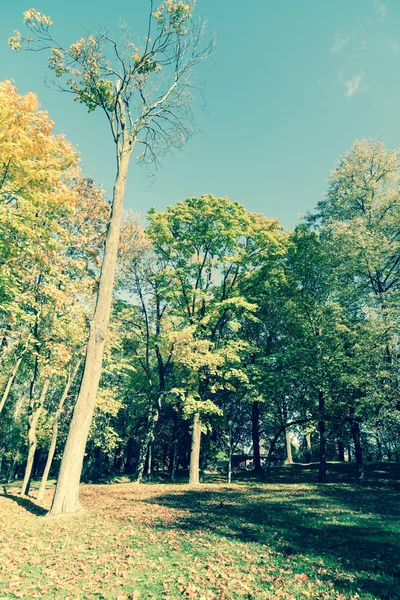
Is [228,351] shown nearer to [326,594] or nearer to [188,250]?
[188,250]

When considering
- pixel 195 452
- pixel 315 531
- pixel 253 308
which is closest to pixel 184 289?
pixel 253 308

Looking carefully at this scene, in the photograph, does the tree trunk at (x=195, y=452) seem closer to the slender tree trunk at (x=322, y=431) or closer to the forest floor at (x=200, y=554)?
the slender tree trunk at (x=322, y=431)

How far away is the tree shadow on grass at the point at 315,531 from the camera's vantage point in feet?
17.4

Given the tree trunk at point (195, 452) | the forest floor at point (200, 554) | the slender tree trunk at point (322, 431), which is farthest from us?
the slender tree trunk at point (322, 431)

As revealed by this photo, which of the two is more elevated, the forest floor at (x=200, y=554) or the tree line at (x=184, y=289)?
the tree line at (x=184, y=289)

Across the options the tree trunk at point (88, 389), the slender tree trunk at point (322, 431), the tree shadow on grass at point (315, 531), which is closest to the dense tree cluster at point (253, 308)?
the slender tree trunk at point (322, 431)

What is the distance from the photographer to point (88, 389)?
916cm

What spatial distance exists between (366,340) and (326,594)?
14.2 m

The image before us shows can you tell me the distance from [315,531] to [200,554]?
356 cm

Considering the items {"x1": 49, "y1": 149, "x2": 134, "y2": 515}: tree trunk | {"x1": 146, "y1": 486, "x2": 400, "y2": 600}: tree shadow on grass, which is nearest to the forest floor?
{"x1": 146, "y1": 486, "x2": 400, "y2": 600}: tree shadow on grass

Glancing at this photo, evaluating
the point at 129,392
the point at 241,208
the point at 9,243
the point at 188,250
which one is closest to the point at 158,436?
the point at 129,392

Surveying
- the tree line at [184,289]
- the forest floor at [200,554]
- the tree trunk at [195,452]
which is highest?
the tree line at [184,289]

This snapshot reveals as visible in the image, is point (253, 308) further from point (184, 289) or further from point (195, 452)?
point (195, 452)

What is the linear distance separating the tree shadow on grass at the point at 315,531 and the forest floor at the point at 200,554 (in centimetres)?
3
